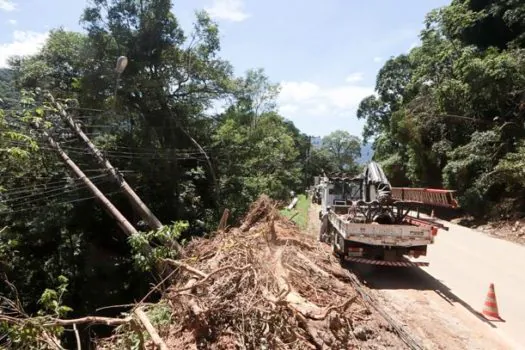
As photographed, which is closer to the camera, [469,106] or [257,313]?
[257,313]

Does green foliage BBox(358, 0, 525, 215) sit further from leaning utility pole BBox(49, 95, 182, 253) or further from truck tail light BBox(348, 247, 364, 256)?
leaning utility pole BBox(49, 95, 182, 253)

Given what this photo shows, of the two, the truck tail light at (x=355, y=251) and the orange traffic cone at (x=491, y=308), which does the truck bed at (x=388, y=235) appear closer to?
the truck tail light at (x=355, y=251)

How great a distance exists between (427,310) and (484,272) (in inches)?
165

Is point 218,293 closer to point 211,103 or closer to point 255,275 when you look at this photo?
point 255,275

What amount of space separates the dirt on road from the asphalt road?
26 cm

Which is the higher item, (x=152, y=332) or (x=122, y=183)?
(x=122, y=183)

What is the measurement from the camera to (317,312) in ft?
19.5

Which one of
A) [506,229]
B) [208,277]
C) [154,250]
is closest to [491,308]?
[208,277]

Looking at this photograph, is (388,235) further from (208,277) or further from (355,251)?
(208,277)

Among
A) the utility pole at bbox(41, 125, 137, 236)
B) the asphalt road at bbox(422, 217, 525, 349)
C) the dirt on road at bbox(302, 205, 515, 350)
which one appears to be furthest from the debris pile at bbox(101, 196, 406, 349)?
the utility pole at bbox(41, 125, 137, 236)

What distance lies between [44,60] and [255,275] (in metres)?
17.0

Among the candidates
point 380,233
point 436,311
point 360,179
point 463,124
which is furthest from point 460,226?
point 436,311

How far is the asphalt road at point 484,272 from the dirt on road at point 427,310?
261 mm

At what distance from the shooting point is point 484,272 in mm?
10188
